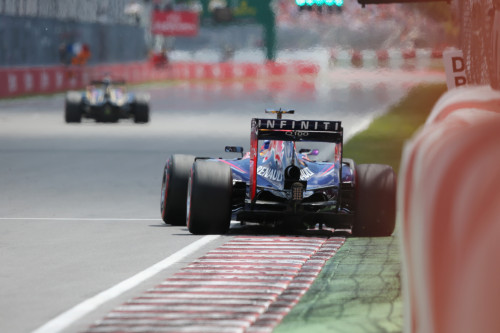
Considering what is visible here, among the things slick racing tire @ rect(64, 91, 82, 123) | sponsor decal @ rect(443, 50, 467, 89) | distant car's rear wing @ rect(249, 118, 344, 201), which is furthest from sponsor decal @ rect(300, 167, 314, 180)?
slick racing tire @ rect(64, 91, 82, 123)

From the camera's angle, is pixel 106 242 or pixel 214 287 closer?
pixel 214 287

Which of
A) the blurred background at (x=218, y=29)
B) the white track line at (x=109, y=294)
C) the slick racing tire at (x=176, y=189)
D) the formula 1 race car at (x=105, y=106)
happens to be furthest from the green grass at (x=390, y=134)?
the white track line at (x=109, y=294)

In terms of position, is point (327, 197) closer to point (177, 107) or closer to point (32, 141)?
point (32, 141)

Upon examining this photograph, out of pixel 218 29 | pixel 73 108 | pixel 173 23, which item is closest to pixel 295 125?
pixel 73 108

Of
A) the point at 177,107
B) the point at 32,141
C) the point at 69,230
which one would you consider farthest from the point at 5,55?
the point at 69,230

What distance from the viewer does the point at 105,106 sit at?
3114 centimetres

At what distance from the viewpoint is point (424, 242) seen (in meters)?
4.79

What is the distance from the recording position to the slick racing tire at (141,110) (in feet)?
103

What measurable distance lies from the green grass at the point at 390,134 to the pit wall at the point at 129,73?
8870 millimetres

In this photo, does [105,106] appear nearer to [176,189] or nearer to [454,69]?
[176,189]

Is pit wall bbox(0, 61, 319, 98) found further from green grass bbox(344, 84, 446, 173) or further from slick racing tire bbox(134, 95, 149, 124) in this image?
green grass bbox(344, 84, 446, 173)

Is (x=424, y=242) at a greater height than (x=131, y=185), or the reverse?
(x=424, y=242)

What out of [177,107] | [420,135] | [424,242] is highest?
[420,135]

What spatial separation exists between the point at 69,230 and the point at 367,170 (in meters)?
2.90
